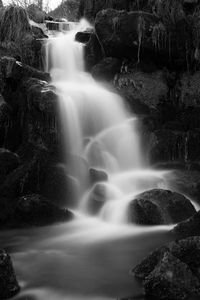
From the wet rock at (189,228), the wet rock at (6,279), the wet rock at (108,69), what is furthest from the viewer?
the wet rock at (108,69)

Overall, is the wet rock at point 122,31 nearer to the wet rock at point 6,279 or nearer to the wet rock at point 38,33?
the wet rock at point 38,33

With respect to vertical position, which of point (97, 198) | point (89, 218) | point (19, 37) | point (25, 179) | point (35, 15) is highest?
point (35, 15)

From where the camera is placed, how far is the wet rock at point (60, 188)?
37.1ft

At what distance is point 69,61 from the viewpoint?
17297 millimetres

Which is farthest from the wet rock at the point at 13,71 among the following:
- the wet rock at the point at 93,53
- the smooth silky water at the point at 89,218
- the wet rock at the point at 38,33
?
the wet rock at the point at 38,33

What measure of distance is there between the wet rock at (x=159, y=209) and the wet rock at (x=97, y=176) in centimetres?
209

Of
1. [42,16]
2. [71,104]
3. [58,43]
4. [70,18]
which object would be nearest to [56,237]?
[71,104]

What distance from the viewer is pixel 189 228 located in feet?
27.6

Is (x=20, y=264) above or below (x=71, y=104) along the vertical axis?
below

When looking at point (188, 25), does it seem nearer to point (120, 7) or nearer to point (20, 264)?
point (120, 7)

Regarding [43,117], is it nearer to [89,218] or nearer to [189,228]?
[89,218]

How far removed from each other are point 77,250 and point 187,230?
210cm

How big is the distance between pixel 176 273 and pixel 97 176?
247 inches

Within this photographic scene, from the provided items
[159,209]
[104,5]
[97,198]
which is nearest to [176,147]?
[97,198]
